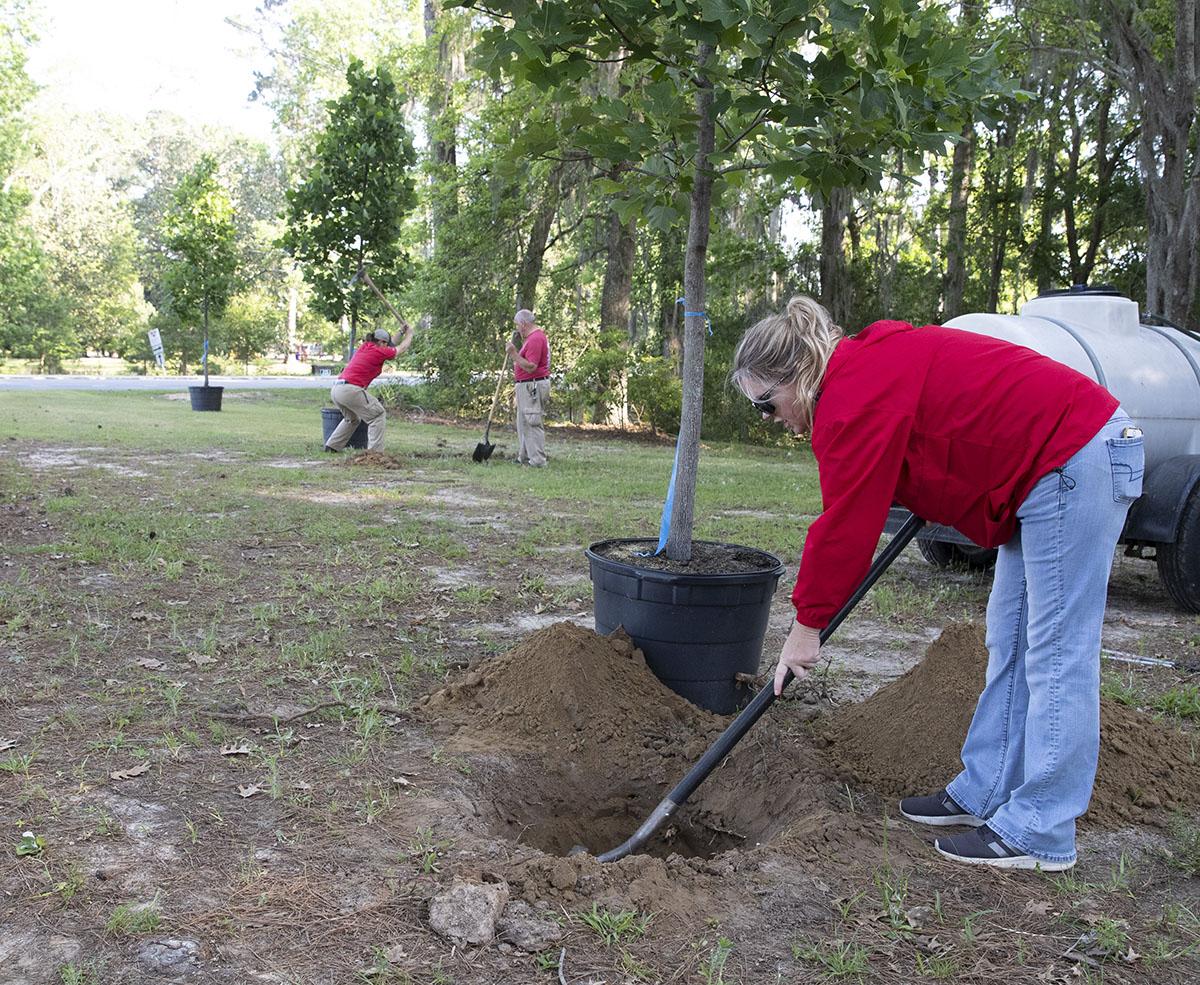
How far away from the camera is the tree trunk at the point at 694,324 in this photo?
14.0ft

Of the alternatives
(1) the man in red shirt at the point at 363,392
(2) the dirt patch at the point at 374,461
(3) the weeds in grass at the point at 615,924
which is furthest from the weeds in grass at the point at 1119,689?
(1) the man in red shirt at the point at 363,392

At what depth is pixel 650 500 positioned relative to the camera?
35.2 feet

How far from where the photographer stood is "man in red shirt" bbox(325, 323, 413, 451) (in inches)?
513

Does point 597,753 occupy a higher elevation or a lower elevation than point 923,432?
lower

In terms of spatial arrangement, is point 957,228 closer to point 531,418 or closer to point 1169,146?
point 1169,146

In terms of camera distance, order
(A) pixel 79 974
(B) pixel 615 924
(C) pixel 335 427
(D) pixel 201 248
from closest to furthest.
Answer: (A) pixel 79 974 < (B) pixel 615 924 < (C) pixel 335 427 < (D) pixel 201 248

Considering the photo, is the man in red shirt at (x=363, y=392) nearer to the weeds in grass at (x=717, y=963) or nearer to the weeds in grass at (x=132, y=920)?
the weeds in grass at (x=132, y=920)

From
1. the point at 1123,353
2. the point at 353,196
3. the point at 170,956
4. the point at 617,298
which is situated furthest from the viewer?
the point at 617,298

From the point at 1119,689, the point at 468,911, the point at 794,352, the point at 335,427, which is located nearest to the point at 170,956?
the point at 468,911

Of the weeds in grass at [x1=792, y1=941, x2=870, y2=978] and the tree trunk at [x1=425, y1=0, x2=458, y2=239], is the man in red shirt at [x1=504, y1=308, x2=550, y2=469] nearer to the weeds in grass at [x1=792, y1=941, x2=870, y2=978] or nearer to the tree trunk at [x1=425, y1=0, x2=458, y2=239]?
the tree trunk at [x1=425, y1=0, x2=458, y2=239]

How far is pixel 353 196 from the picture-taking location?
48.8 ft

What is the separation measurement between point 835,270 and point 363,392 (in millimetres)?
8880

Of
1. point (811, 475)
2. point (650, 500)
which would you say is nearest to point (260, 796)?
point (650, 500)

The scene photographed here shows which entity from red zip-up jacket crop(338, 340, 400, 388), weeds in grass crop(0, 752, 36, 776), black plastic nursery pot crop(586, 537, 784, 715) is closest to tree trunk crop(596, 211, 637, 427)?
red zip-up jacket crop(338, 340, 400, 388)
